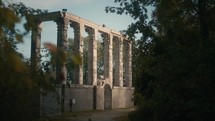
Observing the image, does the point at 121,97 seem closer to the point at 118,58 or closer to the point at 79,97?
the point at 118,58

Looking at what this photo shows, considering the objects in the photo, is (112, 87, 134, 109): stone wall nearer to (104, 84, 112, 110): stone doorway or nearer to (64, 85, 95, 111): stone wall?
(104, 84, 112, 110): stone doorway

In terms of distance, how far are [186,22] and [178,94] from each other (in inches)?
178

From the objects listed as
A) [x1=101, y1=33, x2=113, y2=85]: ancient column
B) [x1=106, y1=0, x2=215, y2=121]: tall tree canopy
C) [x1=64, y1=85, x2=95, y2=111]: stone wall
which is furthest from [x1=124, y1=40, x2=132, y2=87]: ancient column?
[x1=106, y1=0, x2=215, y2=121]: tall tree canopy

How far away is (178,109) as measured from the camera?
612 inches

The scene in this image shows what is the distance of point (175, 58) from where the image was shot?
53.4 feet

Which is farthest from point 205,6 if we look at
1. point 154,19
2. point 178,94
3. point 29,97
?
point 29,97


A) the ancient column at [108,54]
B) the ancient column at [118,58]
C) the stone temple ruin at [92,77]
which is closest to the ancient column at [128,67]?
the stone temple ruin at [92,77]

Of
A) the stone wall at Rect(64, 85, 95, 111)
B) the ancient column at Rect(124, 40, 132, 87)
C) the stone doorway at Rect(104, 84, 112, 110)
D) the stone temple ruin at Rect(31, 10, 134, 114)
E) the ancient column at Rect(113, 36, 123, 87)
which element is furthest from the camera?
the ancient column at Rect(124, 40, 132, 87)

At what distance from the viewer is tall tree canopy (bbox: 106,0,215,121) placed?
15.1 m

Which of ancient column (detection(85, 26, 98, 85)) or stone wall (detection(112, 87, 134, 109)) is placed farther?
stone wall (detection(112, 87, 134, 109))

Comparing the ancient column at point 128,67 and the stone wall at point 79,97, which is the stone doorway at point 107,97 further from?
the ancient column at point 128,67

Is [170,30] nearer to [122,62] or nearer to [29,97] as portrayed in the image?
[29,97]

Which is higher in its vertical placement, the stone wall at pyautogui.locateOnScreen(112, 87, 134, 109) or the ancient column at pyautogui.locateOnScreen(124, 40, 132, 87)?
the ancient column at pyautogui.locateOnScreen(124, 40, 132, 87)

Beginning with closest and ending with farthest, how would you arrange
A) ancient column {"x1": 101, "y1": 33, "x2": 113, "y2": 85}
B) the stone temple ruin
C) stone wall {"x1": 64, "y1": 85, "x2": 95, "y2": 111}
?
the stone temple ruin, stone wall {"x1": 64, "y1": 85, "x2": 95, "y2": 111}, ancient column {"x1": 101, "y1": 33, "x2": 113, "y2": 85}
